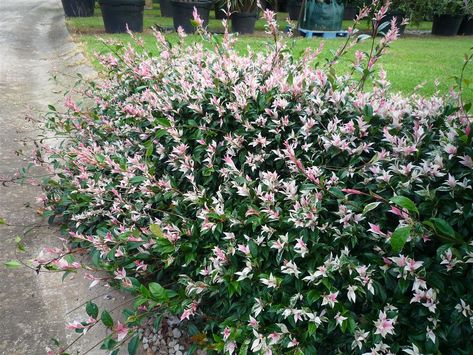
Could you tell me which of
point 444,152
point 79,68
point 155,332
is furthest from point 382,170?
point 79,68

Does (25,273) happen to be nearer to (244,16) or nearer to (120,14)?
(120,14)

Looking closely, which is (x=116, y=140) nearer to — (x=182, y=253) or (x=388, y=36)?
(x=182, y=253)

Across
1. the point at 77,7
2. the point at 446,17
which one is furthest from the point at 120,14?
the point at 446,17

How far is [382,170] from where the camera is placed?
1657 mm

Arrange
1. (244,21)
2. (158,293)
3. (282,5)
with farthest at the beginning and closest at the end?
1. (282,5)
2. (244,21)
3. (158,293)

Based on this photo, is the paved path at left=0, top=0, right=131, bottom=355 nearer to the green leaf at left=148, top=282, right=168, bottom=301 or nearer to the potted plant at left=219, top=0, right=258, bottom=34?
the green leaf at left=148, top=282, right=168, bottom=301

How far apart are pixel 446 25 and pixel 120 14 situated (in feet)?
33.5

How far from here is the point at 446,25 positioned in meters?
13.7

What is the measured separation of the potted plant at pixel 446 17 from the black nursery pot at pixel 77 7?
11.0 meters

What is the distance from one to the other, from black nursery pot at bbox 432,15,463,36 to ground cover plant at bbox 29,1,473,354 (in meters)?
13.3

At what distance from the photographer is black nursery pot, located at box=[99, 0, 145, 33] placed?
1051 centimetres

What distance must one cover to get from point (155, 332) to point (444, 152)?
5.11 ft

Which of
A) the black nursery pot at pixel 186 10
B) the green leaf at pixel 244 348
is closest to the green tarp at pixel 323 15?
the black nursery pot at pixel 186 10

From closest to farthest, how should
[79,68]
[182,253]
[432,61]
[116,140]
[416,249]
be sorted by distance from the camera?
1. [416,249]
2. [182,253]
3. [116,140]
4. [79,68]
5. [432,61]
